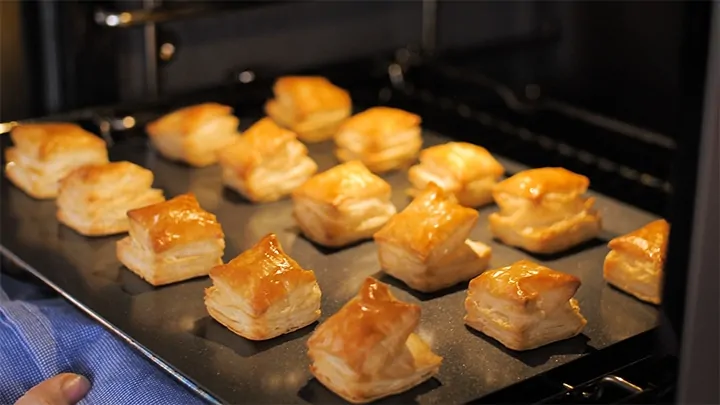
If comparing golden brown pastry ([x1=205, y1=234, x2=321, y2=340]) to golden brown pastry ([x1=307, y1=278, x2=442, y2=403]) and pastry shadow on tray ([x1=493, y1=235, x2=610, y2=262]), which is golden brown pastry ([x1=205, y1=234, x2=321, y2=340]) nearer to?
golden brown pastry ([x1=307, y1=278, x2=442, y2=403])

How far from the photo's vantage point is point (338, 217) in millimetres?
1927

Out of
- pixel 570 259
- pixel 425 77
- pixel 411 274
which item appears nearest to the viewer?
pixel 411 274

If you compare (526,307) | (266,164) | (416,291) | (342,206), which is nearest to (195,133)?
(266,164)

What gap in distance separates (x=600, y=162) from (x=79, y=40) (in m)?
1.03

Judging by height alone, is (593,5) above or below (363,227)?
above

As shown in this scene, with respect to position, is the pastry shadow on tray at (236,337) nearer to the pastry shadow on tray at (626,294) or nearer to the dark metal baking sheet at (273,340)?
the dark metal baking sheet at (273,340)

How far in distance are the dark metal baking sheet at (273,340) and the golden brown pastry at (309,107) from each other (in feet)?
0.72

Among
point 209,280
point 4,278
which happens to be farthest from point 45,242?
point 209,280

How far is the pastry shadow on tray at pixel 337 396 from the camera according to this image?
1482 millimetres

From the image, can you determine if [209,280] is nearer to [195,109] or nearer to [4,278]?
[4,278]

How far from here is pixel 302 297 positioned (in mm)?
1667

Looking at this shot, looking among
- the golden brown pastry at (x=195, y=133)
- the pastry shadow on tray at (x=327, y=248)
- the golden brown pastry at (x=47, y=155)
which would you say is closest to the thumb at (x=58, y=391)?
the pastry shadow on tray at (x=327, y=248)

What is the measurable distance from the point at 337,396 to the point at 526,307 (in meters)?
0.29

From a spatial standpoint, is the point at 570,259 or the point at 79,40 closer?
the point at 570,259
